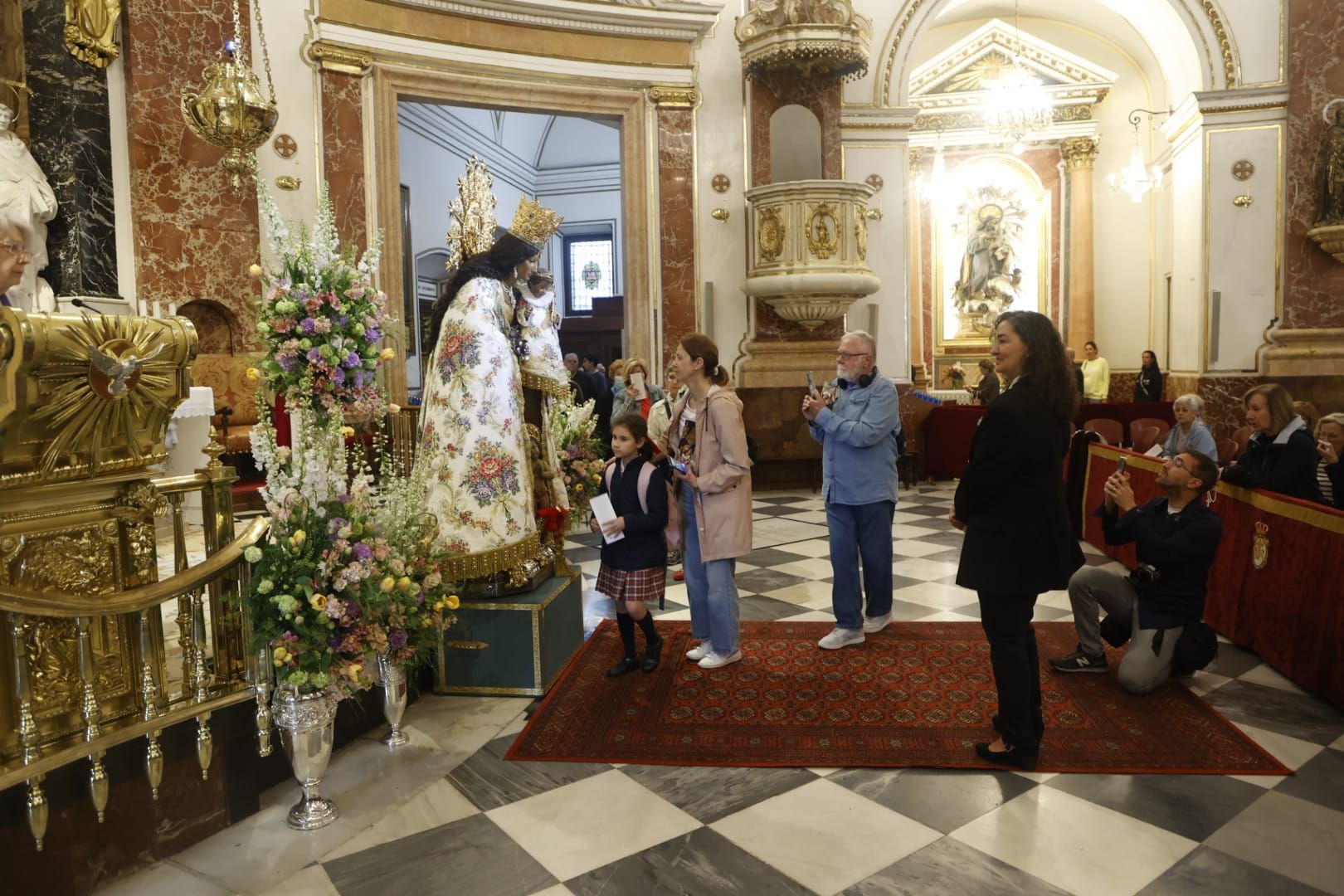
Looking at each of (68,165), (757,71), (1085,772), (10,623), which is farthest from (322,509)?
(757,71)

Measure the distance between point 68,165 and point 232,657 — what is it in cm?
631

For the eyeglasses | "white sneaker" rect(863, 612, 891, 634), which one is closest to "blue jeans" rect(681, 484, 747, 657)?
"white sneaker" rect(863, 612, 891, 634)

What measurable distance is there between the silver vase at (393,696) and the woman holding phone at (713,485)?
1463mm

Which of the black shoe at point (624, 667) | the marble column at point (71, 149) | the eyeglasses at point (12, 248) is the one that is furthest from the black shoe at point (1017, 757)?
the marble column at point (71, 149)

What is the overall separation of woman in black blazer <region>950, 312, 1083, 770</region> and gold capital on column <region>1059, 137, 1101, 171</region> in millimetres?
13965

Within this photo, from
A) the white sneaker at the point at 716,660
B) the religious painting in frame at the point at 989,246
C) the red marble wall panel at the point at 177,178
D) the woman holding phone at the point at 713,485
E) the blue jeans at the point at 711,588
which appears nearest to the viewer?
the woman holding phone at the point at 713,485

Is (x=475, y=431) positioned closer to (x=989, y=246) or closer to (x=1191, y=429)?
(x=1191, y=429)

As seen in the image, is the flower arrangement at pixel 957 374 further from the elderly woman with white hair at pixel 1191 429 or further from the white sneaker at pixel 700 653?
the white sneaker at pixel 700 653

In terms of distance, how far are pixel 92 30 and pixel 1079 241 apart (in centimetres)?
1423

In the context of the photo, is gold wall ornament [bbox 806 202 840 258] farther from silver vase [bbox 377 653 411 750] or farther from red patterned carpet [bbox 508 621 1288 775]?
silver vase [bbox 377 653 411 750]

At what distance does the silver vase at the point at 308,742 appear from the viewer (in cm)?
295

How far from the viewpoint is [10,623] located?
2371 mm

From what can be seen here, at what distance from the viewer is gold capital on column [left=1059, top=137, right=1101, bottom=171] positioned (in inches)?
599

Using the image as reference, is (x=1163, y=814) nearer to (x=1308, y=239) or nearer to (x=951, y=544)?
(x=951, y=544)
